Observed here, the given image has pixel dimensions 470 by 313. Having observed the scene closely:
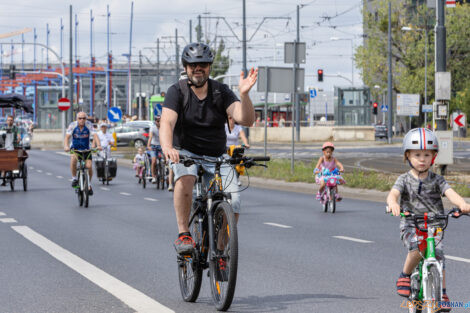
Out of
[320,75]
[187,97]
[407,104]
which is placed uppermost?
[320,75]

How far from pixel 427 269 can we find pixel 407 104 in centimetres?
6025

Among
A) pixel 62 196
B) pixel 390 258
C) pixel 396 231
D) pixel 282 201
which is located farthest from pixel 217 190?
pixel 62 196

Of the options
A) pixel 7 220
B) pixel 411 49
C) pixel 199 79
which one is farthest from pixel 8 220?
pixel 411 49

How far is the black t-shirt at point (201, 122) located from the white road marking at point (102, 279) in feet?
3.84

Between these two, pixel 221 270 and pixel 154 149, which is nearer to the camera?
pixel 221 270

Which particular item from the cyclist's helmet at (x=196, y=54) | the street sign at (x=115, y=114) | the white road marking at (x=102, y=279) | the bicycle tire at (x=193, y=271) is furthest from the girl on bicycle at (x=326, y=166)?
the street sign at (x=115, y=114)

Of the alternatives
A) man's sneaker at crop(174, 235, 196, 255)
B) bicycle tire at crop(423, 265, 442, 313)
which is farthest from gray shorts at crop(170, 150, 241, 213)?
bicycle tire at crop(423, 265, 442, 313)

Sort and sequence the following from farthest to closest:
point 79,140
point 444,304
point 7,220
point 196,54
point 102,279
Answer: point 79,140, point 7,220, point 102,279, point 196,54, point 444,304

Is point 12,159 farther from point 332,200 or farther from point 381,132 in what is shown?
point 381,132

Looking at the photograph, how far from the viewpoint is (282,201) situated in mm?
18891

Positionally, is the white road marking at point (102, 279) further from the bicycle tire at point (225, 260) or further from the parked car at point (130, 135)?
the parked car at point (130, 135)

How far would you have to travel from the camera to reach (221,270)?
21.2 feet

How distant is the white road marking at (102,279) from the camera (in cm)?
694

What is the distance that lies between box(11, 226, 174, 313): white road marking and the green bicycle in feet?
6.11
